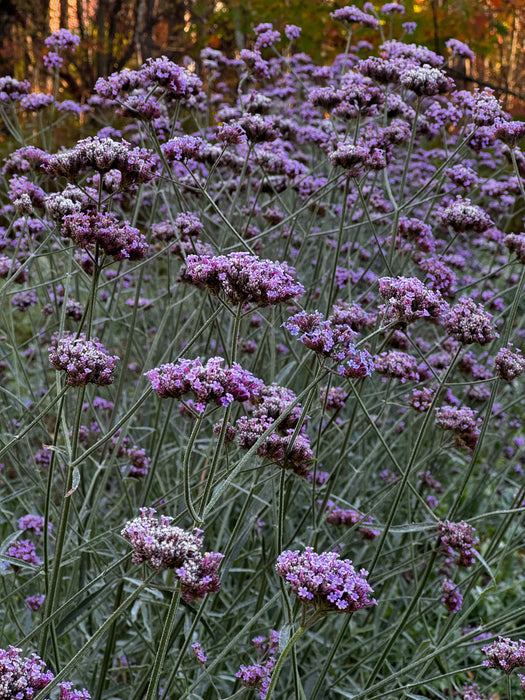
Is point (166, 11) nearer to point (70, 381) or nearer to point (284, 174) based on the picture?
point (284, 174)

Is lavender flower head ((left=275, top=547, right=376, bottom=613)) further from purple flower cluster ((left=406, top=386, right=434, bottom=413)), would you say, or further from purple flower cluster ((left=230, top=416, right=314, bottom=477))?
purple flower cluster ((left=406, top=386, right=434, bottom=413))

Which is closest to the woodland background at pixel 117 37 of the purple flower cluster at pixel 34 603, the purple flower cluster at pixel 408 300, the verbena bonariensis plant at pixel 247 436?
the verbena bonariensis plant at pixel 247 436

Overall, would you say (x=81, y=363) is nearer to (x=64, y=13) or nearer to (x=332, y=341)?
(x=332, y=341)

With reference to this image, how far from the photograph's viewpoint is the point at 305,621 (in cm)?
151

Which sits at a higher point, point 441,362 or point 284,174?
point 284,174

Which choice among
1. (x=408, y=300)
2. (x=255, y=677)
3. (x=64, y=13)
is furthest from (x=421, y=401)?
(x=64, y=13)

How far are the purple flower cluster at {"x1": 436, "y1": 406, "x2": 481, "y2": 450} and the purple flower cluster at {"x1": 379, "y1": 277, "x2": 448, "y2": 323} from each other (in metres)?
0.78

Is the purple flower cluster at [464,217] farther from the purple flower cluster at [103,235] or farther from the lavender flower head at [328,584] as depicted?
the lavender flower head at [328,584]

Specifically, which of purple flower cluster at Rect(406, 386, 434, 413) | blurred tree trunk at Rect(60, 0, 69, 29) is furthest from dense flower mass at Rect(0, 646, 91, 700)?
blurred tree trunk at Rect(60, 0, 69, 29)

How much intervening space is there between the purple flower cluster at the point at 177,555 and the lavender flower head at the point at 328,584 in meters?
0.18

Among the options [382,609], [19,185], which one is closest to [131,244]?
[19,185]

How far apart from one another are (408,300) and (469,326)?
1.65 ft

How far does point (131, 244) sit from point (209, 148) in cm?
143

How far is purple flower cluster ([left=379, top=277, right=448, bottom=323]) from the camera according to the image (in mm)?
2002
